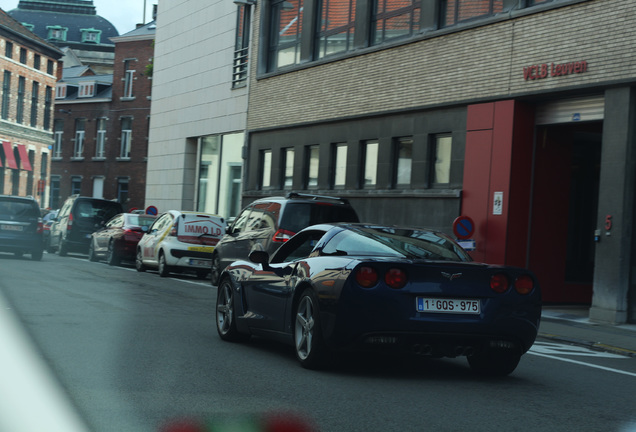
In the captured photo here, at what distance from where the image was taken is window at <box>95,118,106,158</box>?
67938 mm

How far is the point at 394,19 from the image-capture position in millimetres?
24688

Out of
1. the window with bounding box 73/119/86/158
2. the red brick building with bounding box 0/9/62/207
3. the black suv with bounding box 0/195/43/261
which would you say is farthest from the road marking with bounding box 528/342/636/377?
the red brick building with bounding box 0/9/62/207

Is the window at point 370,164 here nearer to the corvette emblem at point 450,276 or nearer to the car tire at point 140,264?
the car tire at point 140,264

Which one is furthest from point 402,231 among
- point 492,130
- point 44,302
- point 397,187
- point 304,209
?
point 397,187

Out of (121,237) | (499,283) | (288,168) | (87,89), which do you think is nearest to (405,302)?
(499,283)

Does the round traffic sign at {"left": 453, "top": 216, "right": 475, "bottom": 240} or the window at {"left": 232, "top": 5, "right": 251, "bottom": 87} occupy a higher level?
the window at {"left": 232, "top": 5, "right": 251, "bottom": 87}

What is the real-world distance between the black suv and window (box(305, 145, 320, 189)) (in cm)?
751

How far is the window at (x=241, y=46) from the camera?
33500 mm

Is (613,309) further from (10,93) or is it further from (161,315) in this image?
(10,93)

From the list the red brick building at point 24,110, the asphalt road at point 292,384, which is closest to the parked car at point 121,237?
the asphalt road at point 292,384

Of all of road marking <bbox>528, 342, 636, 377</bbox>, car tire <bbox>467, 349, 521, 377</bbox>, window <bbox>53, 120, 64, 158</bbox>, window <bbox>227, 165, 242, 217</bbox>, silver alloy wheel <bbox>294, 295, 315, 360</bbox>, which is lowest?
road marking <bbox>528, 342, 636, 377</bbox>

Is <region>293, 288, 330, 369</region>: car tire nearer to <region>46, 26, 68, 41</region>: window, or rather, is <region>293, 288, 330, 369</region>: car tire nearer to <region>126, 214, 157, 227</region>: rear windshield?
<region>126, 214, 157, 227</region>: rear windshield

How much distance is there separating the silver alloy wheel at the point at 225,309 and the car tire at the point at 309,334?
174 centimetres

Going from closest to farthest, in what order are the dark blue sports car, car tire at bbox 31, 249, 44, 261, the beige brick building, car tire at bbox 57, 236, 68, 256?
the dark blue sports car < the beige brick building < car tire at bbox 31, 249, 44, 261 < car tire at bbox 57, 236, 68, 256
